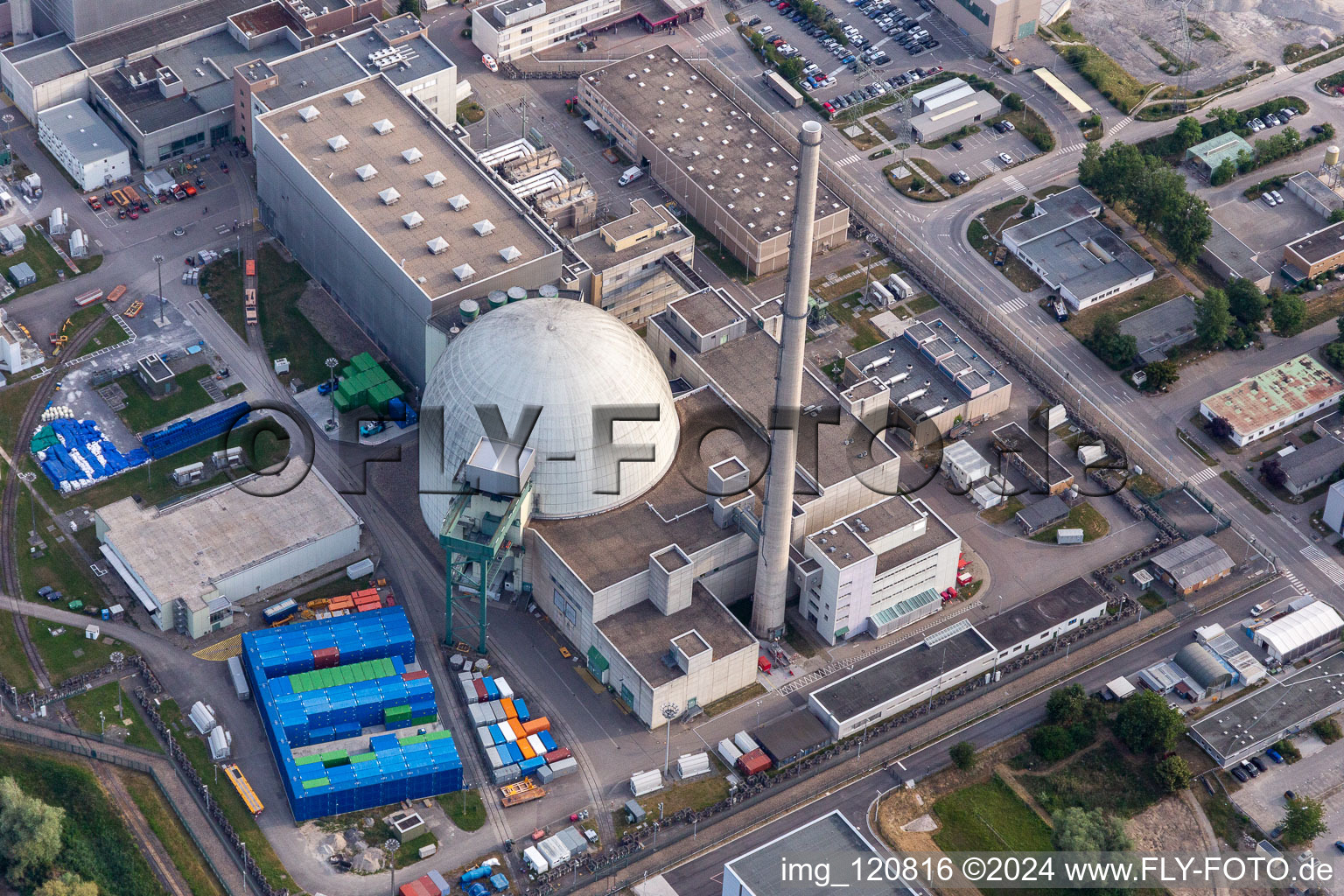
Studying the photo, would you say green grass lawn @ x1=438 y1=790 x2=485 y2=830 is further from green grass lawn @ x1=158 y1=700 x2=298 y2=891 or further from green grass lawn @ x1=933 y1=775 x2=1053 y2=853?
green grass lawn @ x1=933 y1=775 x2=1053 y2=853

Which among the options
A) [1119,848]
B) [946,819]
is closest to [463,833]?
[946,819]

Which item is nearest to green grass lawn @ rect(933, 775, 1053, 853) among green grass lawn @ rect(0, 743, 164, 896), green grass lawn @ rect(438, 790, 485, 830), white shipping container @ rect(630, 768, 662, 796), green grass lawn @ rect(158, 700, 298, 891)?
white shipping container @ rect(630, 768, 662, 796)

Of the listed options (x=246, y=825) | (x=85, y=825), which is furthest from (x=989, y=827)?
(x=85, y=825)

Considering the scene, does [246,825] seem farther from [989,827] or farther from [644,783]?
[989,827]

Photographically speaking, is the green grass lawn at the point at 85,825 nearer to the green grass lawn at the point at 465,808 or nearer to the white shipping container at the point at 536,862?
the green grass lawn at the point at 465,808

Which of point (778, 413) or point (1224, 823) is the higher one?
point (778, 413)

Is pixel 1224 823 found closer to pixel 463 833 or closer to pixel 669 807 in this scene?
pixel 669 807
